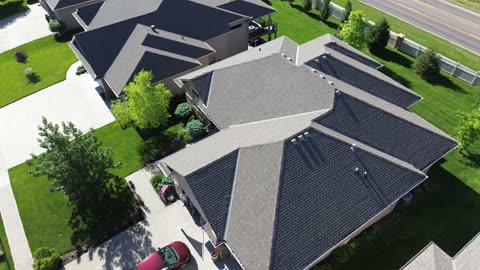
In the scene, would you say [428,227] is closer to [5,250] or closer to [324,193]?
[324,193]

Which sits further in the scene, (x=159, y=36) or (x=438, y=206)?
(x=159, y=36)

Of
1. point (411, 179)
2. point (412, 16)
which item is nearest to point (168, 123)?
point (411, 179)

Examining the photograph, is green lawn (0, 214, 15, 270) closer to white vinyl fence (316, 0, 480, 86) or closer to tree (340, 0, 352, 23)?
tree (340, 0, 352, 23)

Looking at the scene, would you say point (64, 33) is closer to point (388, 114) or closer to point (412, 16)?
point (388, 114)

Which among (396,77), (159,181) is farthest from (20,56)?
(396,77)

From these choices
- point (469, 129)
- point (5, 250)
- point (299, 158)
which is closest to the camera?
point (299, 158)

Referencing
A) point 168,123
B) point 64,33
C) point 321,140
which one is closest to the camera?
point 321,140
